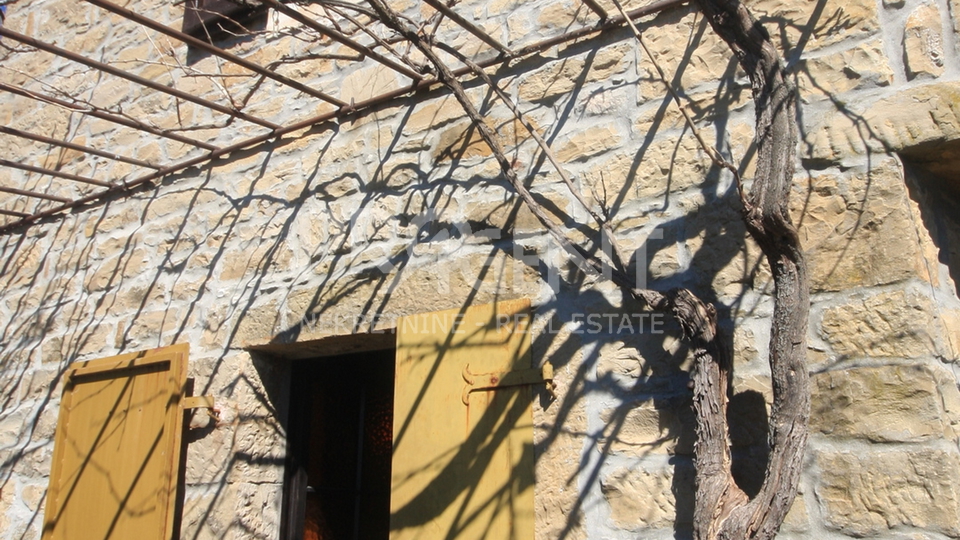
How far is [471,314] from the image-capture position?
7.93 feet

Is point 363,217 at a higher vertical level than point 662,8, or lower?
lower

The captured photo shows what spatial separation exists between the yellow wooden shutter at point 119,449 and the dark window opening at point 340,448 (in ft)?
1.35

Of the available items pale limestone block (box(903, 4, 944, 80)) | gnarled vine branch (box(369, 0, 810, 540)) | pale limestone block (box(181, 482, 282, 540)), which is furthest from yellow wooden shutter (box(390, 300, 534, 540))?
pale limestone block (box(903, 4, 944, 80))

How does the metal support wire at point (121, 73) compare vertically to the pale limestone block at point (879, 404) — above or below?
above

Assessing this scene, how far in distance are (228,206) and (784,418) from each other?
2.21 m

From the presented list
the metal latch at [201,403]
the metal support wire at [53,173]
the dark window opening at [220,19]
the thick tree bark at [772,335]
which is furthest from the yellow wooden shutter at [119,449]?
the thick tree bark at [772,335]

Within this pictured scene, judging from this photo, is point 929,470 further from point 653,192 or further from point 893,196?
point 653,192

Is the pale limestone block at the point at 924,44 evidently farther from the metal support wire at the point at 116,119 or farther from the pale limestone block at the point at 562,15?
the metal support wire at the point at 116,119

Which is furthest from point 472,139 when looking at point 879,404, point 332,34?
point 879,404

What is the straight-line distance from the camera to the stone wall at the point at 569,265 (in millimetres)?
1845

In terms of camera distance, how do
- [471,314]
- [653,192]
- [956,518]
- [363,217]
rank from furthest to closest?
1. [363,217]
2. [471,314]
3. [653,192]
4. [956,518]

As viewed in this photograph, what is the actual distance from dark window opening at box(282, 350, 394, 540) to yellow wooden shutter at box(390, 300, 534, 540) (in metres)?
0.55

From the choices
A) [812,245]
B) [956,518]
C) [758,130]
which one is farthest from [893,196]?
[956,518]

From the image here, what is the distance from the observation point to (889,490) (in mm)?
1733
